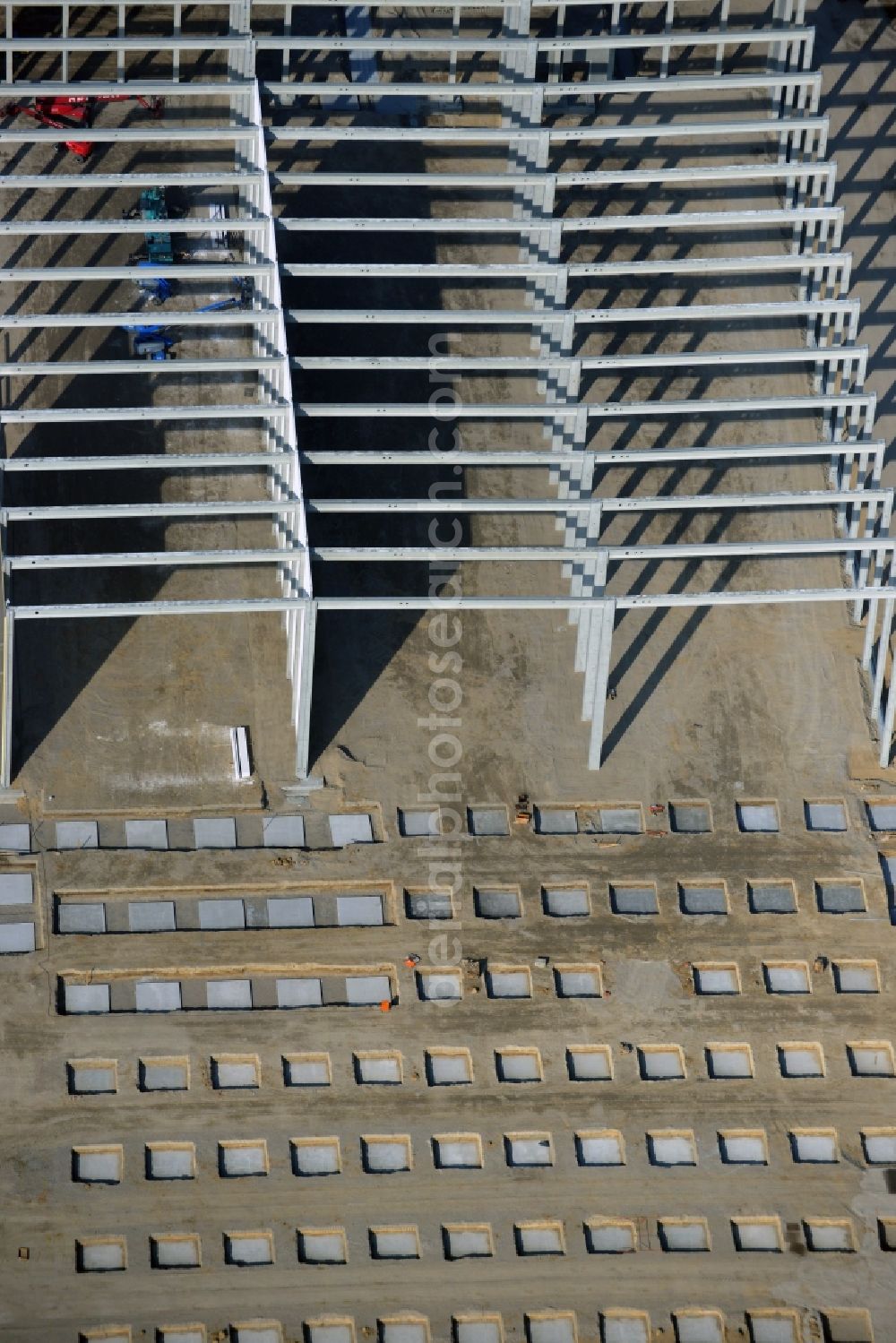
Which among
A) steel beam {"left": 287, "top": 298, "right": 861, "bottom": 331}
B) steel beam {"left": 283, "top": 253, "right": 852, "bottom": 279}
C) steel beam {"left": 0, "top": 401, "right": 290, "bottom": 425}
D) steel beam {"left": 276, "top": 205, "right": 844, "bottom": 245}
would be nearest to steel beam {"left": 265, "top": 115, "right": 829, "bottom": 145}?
steel beam {"left": 276, "top": 205, "right": 844, "bottom": 245}

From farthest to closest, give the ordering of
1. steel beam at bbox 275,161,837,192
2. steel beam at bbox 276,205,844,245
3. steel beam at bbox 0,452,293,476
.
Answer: steel beam at bbox 275,161,837,192 → steel beam at bbox 276,205,844,245 → steel beam at bbox 0,452,293,476

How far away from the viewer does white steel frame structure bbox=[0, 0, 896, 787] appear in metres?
41.9

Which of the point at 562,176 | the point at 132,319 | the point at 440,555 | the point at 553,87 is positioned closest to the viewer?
the point at 440,555

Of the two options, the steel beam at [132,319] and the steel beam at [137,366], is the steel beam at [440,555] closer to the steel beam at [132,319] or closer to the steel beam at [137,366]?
the steel beam at [137,366]

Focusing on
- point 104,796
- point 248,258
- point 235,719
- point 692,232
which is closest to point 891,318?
point 692,232

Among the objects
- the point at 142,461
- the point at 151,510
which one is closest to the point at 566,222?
the point at 142,461

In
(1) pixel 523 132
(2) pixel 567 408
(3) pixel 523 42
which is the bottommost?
(2) pixel 567 408

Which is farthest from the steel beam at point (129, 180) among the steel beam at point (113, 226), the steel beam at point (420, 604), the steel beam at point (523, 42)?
the steel beam at point (420, 604)

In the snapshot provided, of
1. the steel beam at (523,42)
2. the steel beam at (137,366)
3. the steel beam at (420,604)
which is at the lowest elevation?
the steel beam at (420,604)

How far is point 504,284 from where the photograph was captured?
4706 cm

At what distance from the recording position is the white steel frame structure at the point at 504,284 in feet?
137

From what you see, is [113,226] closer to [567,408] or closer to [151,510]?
[151,510]

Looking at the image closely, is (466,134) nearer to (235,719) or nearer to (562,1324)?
(235,719)

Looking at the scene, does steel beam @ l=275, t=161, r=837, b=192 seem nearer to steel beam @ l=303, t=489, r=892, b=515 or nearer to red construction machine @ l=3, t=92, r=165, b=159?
red construction machine @ l=3, t=92, r=165, b=159
